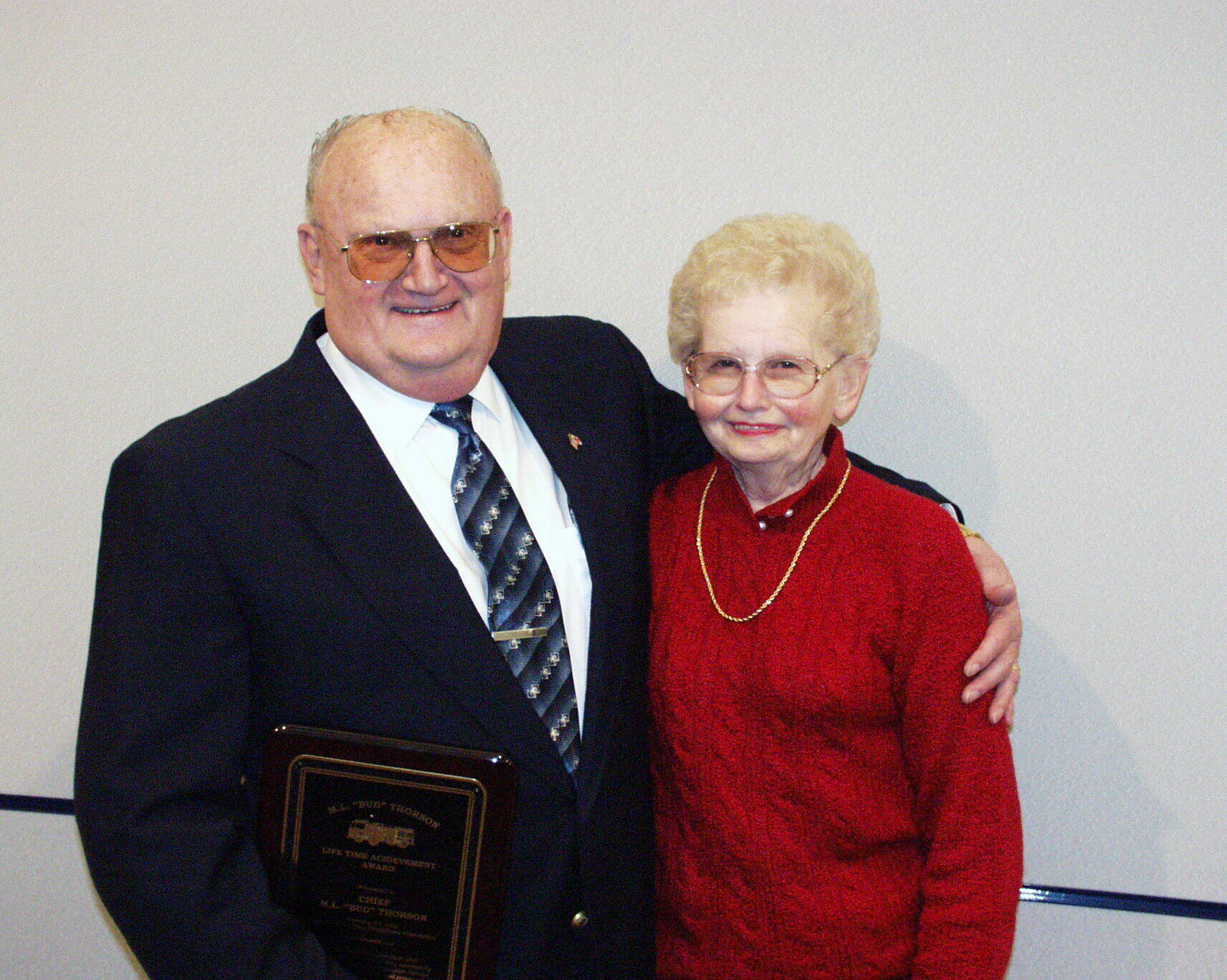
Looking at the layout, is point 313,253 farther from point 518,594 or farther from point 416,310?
point 518,594

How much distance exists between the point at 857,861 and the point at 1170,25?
162cm

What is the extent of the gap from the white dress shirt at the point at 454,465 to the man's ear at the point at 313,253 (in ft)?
0.33

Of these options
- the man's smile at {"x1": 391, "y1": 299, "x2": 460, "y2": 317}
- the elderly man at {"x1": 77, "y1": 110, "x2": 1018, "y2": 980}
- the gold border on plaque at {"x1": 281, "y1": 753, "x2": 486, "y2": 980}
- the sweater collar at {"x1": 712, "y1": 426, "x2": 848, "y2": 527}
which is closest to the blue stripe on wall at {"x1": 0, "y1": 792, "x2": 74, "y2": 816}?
the elderly man at {"x1": 77, "y1": 110, "x2": 1018, "y2": 980}

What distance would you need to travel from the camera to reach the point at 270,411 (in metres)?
1.61

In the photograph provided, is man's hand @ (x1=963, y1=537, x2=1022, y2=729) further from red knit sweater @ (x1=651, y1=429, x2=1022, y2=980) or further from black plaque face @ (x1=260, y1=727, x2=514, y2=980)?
black plaque face @ (x1=260, y1=727, x2=514, y2=980)

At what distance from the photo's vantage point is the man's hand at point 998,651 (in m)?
1.63

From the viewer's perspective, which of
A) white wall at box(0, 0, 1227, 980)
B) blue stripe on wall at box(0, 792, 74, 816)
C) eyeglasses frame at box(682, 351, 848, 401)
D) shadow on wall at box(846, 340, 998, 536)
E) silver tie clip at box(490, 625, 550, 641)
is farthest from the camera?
blue stripe on wall at box(0, 792, 74, 816)

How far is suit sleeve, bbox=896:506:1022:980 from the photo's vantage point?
1628mm

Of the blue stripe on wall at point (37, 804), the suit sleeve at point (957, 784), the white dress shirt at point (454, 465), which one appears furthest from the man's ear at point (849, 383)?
the blue stripe on wall at point (37, 804)

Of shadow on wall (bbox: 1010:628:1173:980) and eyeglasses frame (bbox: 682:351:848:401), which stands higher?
eyeglasses frame (bbox: 682:351:848:401)

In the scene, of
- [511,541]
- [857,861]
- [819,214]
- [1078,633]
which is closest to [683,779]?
[857,861]

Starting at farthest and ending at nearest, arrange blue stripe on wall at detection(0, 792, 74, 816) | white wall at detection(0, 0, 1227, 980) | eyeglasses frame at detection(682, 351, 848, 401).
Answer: blue stripe on wall at detection(0, 792, 74, 816) → white wall at detection(0, 0, 1227, 980) → eyeglasses frame at detection(682, 351, 848, 401)

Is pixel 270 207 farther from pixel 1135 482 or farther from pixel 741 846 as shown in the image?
pixel 1135 482

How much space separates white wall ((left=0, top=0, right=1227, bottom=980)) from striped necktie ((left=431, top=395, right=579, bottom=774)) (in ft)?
2.73
